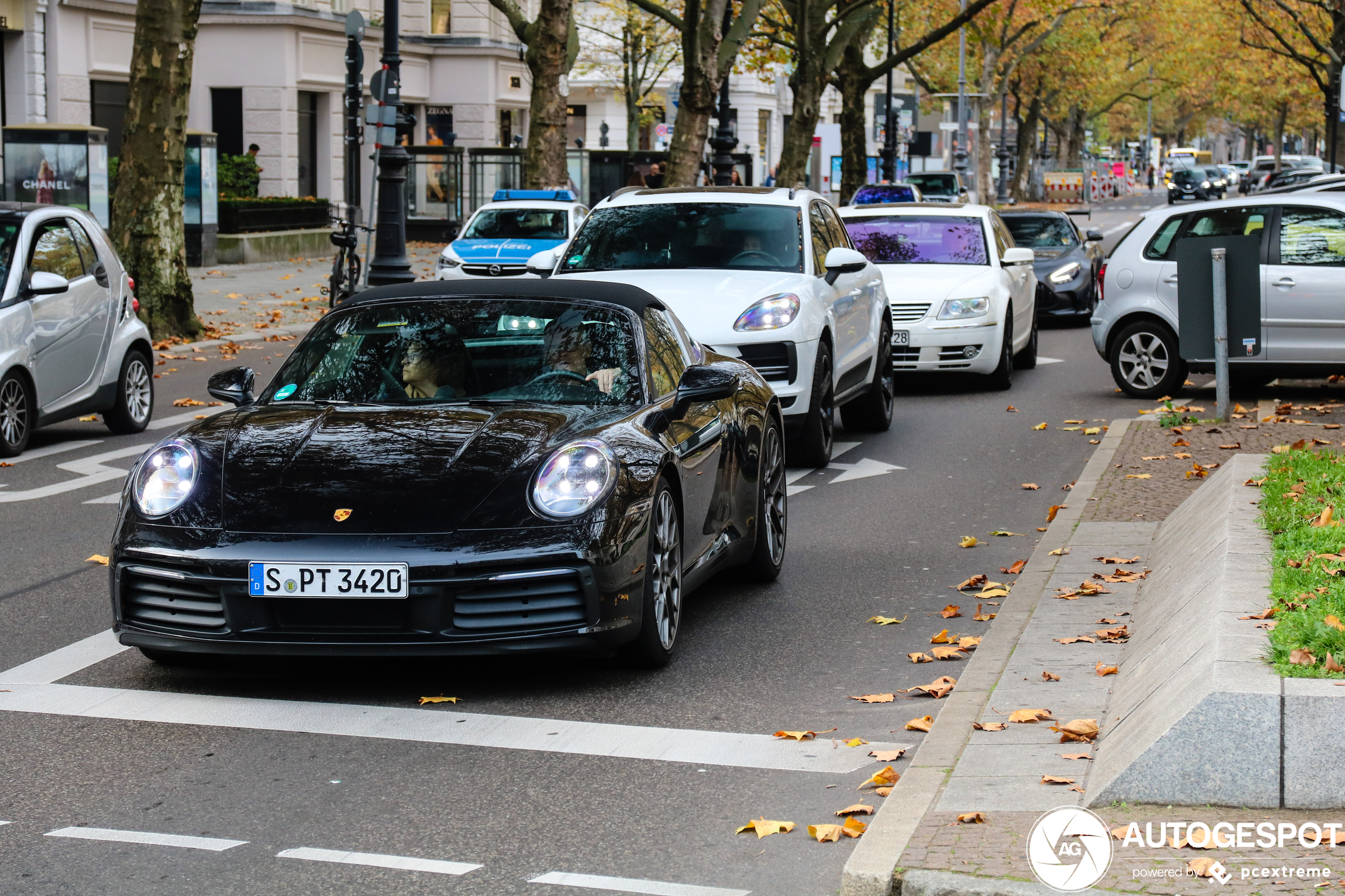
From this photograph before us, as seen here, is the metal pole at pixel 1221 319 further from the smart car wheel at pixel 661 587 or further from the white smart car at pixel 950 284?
the smart car wheel at pixel 661 587

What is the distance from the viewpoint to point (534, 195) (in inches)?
1112

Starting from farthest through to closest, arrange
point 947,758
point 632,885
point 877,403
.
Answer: point 877,403 < point 947,758 < point 632,885

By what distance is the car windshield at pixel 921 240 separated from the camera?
17.5 meters

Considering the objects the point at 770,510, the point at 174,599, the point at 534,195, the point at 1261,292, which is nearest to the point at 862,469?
the point at 770,510

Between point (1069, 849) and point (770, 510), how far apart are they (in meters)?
4.21

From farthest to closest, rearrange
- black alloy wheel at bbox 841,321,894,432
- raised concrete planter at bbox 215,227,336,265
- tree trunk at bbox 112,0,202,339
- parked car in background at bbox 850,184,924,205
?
1. parked car in background at bbox 850,184,924,205
2. raised concrete planter at bbox 215,227,336,265
3. tree trunk at bbox 112,0,202,339
4. black alloy wheel at bbox 841,321,894,432

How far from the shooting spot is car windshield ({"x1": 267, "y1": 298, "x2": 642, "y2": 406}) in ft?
23.6

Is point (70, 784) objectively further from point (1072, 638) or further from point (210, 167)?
point (210, 167)

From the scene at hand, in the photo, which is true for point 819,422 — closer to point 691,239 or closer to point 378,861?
point 691,239

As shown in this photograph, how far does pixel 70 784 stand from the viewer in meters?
5.43

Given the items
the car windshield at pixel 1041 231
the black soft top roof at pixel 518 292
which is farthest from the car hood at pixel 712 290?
the car windshield at pixel 1041 231

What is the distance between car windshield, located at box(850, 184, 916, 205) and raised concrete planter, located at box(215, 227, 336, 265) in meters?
9.87

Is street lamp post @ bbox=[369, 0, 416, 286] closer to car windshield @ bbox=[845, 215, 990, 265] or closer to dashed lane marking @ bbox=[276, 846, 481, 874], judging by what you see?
car windshield @ bbox=[845, 215, 990, 265]

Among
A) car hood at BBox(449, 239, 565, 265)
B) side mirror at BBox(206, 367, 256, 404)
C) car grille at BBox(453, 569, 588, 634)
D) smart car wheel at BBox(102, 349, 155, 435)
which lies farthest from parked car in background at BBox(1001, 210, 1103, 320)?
car grille at BBox(453, 569, 588, 634)
